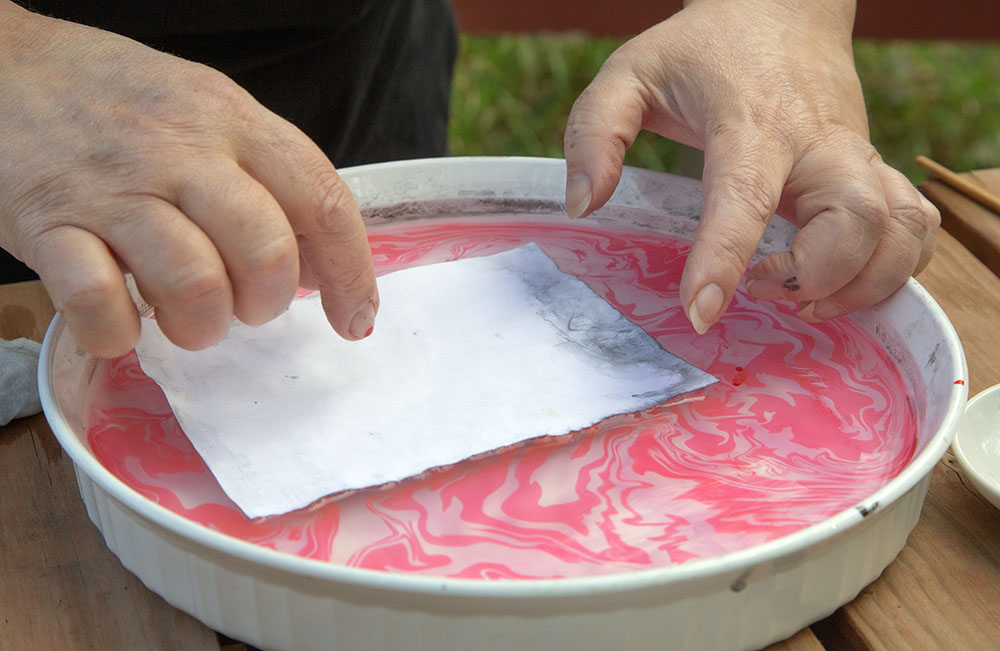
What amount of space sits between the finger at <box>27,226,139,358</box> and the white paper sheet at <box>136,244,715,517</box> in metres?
0.10

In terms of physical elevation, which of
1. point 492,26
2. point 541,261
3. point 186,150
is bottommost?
point 492,26

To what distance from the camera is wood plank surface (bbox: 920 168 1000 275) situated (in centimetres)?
106

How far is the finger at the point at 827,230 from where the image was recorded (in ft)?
2.60

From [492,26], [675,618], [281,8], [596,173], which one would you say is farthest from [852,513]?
[492,26]

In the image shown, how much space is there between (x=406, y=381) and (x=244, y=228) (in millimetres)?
188

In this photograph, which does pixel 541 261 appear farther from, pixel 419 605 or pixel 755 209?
pixel 419 605

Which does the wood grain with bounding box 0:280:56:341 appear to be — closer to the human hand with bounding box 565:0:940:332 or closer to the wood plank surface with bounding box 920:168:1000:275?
the human hand with bounding box 565:0:940:332

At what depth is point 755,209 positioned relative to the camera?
80cm

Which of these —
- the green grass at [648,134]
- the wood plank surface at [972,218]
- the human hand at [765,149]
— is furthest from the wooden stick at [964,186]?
the green grass at [648,134]

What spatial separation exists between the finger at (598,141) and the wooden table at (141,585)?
37 cm

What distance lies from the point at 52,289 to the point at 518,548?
0.34 metres

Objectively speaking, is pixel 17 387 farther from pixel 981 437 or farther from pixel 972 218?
pixel 972 218

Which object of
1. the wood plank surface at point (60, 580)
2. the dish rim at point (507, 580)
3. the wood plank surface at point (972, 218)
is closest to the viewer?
the dish rim at point (507, 580)

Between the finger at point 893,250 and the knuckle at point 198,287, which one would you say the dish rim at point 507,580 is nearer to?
the knuckle at point 198,287
